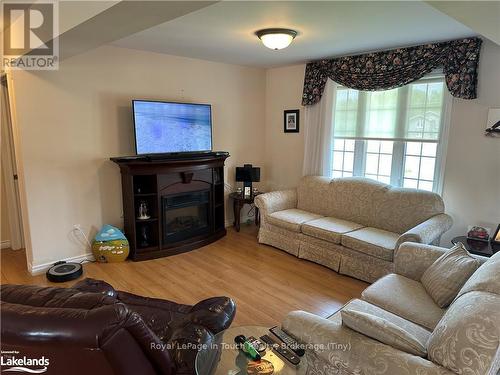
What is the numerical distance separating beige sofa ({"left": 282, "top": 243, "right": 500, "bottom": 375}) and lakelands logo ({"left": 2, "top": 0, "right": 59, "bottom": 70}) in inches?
88.6

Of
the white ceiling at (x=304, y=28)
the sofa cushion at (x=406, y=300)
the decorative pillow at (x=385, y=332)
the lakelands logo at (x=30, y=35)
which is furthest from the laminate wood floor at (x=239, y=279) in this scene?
the white ceiling at (x=304, y=28)

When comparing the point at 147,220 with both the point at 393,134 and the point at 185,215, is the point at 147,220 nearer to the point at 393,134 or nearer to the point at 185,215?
the point at 185,215

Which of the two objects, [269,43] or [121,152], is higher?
[269,43]

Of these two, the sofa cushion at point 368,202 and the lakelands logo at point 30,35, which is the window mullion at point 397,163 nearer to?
the sofa cushion at point 368,202

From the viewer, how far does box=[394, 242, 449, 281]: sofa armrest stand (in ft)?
8.08

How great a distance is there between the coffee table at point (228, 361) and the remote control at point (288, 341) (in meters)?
0.02

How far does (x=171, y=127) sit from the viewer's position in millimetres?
4039

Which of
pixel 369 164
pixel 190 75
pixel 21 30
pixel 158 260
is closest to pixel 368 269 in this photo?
pixel 369 164

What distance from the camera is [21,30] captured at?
2424mm

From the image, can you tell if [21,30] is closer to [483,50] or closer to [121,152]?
[121,152]

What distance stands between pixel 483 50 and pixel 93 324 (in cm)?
→ 393

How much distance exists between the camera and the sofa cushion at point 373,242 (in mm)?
3173

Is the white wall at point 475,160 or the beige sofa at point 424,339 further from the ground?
the white wall at point 475,160

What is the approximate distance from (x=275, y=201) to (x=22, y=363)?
3.54 metres
